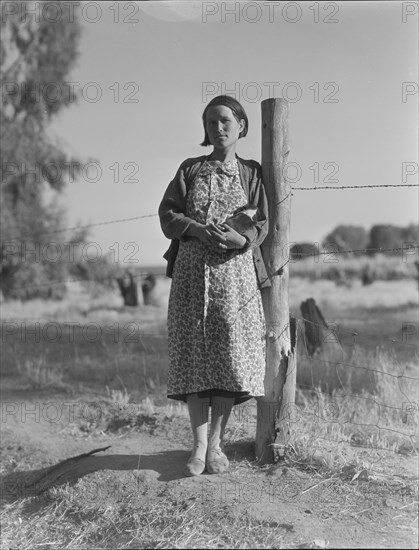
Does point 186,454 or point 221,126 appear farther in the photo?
point 186,454

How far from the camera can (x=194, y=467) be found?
3846mm

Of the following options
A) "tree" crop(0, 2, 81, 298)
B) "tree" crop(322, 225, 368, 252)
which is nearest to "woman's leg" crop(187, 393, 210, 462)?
"tree" crop(0, 2, 81, 298)

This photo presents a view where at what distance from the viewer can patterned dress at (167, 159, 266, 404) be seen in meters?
3.71

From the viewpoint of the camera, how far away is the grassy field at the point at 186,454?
10.8 feet

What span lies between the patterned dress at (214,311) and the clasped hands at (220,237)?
90mm

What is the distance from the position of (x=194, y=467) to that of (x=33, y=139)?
1291cm

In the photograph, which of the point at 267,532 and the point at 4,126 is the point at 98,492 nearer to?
the point at 267,532

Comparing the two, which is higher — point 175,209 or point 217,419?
point 175,209

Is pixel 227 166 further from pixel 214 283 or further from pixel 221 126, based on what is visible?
pixel 214 283

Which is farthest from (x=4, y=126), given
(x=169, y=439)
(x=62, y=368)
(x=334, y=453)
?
(x=334, y=453)

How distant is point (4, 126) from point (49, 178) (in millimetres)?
1471

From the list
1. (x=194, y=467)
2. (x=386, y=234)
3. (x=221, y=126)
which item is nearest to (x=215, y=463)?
(x=194, y=467)

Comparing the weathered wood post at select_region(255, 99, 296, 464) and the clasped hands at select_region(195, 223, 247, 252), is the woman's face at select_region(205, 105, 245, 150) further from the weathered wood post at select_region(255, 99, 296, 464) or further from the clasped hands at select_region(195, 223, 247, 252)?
the clasped hands at select_region(195, 223, 247, 252)

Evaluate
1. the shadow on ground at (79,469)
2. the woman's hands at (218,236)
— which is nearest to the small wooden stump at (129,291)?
the shadow on ground at (79,469)
